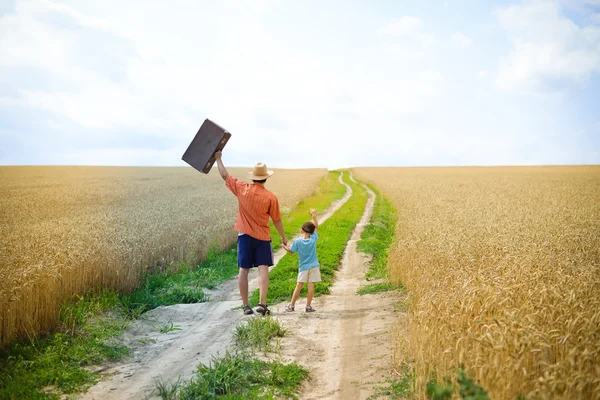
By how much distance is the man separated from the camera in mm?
8195

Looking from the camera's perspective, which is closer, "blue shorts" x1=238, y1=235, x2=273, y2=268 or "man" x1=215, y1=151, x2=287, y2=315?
"man" x1=215, y1=151, x2=287, y2=315

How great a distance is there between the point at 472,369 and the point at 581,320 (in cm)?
134

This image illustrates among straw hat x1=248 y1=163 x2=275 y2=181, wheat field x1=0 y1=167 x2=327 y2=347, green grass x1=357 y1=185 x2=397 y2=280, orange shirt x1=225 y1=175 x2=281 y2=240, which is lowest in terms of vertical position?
green grass x1=357 y1=185 x2=397 y2=280

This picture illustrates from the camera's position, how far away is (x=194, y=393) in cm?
537

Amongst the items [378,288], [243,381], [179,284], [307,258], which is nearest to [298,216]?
[179,284]

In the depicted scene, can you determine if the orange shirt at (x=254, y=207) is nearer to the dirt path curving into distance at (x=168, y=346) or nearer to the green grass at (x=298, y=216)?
the dirt path curving into distance at (x=168, y=346)

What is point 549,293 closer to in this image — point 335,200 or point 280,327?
point 280,327

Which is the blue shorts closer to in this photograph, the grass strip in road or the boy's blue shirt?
the boy's blue shirt

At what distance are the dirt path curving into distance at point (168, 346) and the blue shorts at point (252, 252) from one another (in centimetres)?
108

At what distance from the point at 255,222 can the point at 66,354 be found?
381 cm

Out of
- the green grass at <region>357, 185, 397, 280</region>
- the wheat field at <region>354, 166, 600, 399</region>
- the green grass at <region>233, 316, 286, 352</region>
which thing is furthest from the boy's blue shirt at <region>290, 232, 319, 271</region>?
the green grass at <region>357, 185, 397, 280</region>

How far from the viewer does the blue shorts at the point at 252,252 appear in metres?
8.36

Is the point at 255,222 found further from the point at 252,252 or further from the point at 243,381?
the point at 243,381

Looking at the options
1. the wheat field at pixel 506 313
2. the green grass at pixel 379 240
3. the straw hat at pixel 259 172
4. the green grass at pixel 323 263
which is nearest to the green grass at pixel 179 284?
the green grass at pixel 323 263
